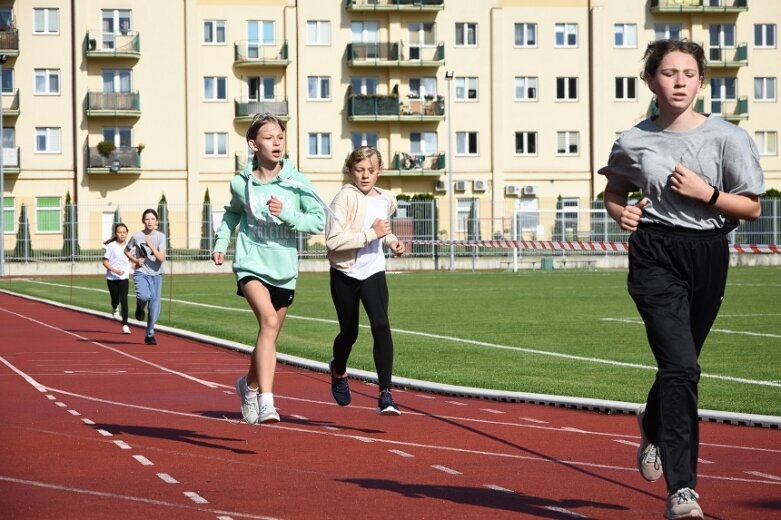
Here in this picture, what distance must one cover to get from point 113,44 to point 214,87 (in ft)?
17.9

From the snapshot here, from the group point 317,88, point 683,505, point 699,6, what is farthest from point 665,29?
point 683,505

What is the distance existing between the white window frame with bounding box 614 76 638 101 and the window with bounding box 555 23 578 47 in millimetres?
3267

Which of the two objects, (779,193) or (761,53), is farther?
(761,53)

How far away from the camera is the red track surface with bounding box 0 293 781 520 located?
742 centimetres

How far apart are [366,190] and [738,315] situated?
15.9 meters

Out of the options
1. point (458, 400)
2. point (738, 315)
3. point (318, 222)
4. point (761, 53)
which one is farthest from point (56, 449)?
point (761, 53)

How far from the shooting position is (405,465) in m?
8.91

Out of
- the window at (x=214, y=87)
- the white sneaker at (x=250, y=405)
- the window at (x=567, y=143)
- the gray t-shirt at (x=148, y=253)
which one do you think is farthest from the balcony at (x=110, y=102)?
the white sneaker at (x=250, y=405)

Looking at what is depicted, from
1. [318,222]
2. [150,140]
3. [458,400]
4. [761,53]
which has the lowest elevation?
[458,400]

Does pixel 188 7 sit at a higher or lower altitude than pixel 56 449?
higher

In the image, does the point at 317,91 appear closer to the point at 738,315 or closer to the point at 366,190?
the point at 738,315

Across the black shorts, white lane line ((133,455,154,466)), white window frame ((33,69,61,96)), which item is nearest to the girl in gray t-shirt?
A: white lane line ((133,455,154,466))

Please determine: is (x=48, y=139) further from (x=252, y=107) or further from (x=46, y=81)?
(x=252, y=107)

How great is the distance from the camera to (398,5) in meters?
72.8
